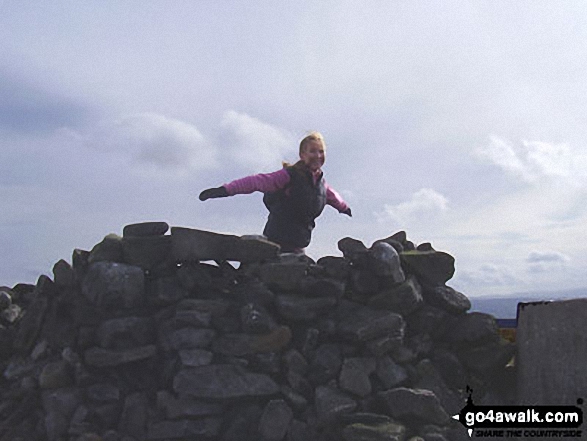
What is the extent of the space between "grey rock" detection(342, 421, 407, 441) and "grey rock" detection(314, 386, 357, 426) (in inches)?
8.2

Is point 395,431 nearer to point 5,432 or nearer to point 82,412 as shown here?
point 82,412

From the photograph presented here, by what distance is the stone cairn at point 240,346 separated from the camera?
6.12 metres

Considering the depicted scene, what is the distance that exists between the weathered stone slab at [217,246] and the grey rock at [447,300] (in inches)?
82.9

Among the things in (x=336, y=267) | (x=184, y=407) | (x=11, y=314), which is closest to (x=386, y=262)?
(x=336, y=267)

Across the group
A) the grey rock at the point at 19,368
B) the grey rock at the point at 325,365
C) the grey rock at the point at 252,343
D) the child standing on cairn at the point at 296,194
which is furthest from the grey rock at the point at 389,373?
the grey rock at the point at 19,368

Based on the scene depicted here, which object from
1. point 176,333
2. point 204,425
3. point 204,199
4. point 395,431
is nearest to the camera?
point 395,431

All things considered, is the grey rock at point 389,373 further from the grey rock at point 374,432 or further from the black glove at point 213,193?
the black glove at point 213,193

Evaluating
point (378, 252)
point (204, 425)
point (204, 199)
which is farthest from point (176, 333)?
point (378, 252)

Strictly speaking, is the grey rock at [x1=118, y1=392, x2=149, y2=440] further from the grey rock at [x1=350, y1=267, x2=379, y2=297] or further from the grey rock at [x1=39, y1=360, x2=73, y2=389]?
the grey rock at [x1=350, y1=267, x2=379, y2=297]

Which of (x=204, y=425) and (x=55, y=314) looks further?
(x=55, y=314)

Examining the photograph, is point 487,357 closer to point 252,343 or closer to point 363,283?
point 363,283

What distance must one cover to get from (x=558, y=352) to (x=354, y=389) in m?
2.30

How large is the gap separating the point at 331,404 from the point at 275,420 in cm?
61

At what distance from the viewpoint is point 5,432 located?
21.3ft
